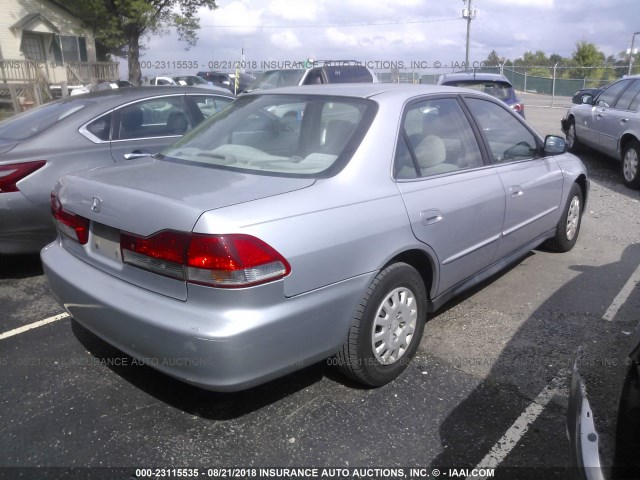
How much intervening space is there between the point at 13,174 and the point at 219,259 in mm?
2851

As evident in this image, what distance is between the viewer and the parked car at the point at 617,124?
812cm

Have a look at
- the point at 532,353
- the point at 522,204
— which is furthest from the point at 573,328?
the point at 522,204

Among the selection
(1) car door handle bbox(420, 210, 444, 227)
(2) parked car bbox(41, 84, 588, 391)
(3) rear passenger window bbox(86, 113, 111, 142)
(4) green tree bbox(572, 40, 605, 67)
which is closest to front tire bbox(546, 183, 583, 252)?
(2) parked car bbox(41, 84, 588, 391)

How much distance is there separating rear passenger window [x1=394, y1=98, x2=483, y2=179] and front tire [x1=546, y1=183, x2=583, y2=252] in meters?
1.75

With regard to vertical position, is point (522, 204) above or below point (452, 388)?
above

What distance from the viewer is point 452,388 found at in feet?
10.4

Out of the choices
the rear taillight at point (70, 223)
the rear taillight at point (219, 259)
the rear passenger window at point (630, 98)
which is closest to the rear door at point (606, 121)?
the rear passenger window at point (630, 98)

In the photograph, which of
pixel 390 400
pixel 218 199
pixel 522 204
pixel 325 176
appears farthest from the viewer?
pixel 522 204

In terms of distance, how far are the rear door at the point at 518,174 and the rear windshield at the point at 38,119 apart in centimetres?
356

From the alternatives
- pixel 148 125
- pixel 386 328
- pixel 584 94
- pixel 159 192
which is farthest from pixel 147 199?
pixel 584 94

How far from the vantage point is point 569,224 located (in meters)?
5.38

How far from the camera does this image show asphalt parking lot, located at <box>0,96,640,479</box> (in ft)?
8.58

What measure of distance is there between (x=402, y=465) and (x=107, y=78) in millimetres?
30275

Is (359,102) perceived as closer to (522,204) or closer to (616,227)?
(522,204)
